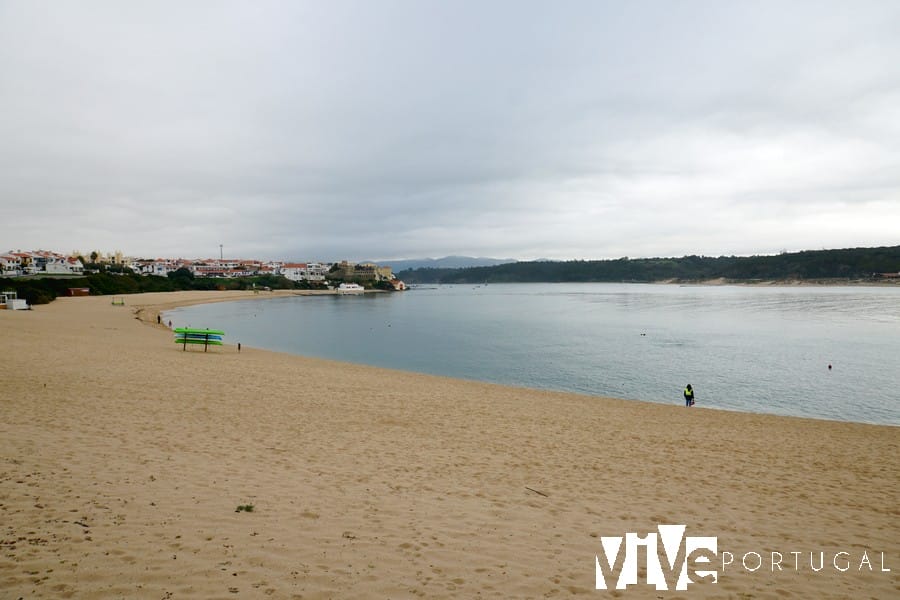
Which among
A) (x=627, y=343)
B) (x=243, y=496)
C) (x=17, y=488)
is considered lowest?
(x=627, y=343)

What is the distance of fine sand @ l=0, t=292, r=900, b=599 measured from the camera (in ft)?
15.8

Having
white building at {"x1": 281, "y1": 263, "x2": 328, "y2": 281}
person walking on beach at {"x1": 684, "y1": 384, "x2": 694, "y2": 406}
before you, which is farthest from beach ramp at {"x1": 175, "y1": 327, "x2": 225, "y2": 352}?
white building at {"x1": 281, "y1": 263, "x2": 328, "y2": 281}

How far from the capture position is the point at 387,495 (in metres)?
7.33

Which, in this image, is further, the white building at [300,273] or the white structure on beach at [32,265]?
the white building at [300,273]

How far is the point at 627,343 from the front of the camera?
42719 millimetres

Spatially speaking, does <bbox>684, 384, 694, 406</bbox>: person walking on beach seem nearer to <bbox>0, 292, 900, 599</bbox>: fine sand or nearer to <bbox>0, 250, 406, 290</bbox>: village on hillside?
<bbox>0, 292, 900, 599</bbox>: fine sand

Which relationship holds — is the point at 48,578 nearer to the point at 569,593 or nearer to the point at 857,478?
the point at 569,593

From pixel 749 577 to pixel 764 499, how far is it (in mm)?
3596

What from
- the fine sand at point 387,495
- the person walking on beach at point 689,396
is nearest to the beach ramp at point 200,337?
the fine sand at point 387,495

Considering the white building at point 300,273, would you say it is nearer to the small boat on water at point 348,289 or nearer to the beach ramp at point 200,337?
the small boat on water at point 348,289

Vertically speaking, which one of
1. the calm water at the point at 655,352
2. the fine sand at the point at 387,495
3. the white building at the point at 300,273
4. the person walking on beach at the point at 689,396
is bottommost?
the calm water at the point at 655,352

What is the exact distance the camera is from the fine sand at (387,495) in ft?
15.8

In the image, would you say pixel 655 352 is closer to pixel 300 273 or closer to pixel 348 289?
pixel 348 289

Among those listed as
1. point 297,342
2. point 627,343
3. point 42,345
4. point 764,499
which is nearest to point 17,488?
point 764,499
